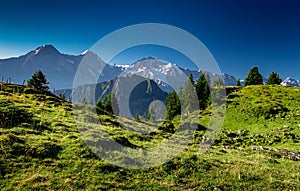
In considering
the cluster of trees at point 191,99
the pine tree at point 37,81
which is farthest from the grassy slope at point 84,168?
the pine tree at point 37,81

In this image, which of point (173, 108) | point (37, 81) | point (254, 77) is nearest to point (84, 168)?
point (173, 108)

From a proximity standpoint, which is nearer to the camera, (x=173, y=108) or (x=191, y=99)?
(x=191, y=99)

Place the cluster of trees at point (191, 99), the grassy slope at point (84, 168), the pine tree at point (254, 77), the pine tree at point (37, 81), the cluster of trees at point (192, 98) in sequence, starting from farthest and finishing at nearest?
the pine tree at point (254, 77), the cluster of trees at point (191, 99), the pine tree at point (37, 81), the cluster of trees at point (192, 98), the grassy slope at point (84, 168)

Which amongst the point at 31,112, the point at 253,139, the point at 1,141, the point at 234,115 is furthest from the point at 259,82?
the point at 1,141

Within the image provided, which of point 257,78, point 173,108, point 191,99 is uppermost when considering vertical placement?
point 257,78

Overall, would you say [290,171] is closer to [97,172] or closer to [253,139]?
[97,172]

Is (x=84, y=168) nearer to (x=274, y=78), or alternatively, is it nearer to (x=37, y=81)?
(x=37, y=81)

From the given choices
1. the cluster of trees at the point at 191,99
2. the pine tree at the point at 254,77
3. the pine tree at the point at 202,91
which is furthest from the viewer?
the pine tree at the point at 254,77

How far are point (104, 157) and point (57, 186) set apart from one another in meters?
5.51

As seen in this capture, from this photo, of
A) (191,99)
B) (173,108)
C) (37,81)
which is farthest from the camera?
(173,108)

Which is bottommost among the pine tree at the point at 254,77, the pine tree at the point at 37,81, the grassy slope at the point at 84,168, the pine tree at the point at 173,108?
the grassy slope at the point at 84,168

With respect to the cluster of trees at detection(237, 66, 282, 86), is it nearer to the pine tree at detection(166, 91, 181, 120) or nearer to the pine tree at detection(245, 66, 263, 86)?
the pine tree at detection(245, 66, 263, 86)

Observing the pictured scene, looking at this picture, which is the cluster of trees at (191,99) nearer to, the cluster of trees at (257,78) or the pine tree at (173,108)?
the pine tree at (173,108)

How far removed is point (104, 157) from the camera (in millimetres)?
18203
